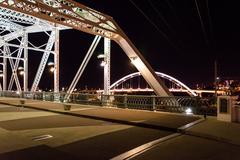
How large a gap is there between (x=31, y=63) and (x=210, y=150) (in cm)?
7845

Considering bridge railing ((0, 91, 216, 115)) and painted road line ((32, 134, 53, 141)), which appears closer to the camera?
painted road line ((32, 134, 53, 141))

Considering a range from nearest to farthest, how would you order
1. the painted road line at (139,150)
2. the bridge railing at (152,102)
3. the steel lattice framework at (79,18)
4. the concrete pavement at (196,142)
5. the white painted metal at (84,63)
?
the painted road line at (139,150)
the concrete pavement at (196,142)
the bridge railing at (152,102)
the steel lattice framework at (79,18)
the white painted metal at (84,63)

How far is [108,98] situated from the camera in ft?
71.1

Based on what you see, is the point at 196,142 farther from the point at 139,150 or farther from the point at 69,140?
the point at 69,140

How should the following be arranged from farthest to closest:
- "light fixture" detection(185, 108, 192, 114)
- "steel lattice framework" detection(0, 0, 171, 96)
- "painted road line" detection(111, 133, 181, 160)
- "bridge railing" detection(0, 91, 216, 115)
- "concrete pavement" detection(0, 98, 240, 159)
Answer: "steel lattice framework" detection(0, 0, 171, 96), "light fixture" detection(185, 108, 192, 114), "bridge railing" detection(0, 91, 216, 115), "concrete pavement" detection(0, 98, 240, 159), "painted road line" detection(111, 133, 181, 160)

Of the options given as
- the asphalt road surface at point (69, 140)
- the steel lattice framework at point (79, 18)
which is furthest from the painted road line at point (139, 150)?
the steel lattice framework at point (79, 18)

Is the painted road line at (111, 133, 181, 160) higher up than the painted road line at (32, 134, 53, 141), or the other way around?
the painted road line at (32, 134, 53, 141)

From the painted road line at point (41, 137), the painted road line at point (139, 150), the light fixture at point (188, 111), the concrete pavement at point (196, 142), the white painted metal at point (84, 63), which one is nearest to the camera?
the painted road line at point (139, 150)

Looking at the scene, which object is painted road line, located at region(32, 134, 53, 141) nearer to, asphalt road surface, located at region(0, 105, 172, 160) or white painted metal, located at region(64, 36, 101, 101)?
asphalt road surface, located at region(0, 105, 172, 160)

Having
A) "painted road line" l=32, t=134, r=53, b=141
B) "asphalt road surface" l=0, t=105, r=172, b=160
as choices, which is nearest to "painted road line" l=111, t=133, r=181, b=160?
"asphalt road surface" l=0, t=105, r=172, b=160

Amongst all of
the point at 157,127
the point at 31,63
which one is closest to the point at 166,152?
the point at 157,127

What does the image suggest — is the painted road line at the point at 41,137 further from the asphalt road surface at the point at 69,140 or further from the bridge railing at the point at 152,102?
the bridge railing at the point at 152,102

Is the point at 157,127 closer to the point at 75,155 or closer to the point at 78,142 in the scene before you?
the point at 78,142

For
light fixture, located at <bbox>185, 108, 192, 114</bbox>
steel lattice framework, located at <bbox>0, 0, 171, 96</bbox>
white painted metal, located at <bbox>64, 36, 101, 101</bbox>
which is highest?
steel lattice framework, located at <bbox>0, 0, 171, 96</bbox>
